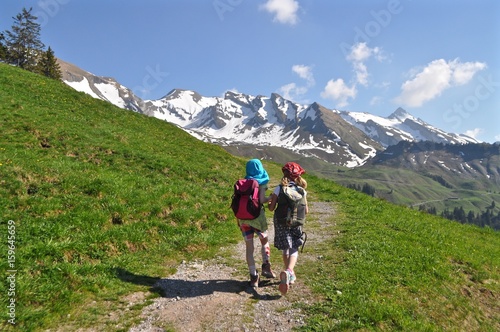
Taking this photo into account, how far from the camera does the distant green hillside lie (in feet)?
26.2

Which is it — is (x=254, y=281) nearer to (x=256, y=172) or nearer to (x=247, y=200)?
(x=247, y=200)

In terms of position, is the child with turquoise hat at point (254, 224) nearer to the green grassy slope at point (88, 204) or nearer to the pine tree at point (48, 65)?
the green grassy slope at point (88, 204)

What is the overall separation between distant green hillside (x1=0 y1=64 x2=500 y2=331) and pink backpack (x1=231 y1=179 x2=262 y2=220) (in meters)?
2.93

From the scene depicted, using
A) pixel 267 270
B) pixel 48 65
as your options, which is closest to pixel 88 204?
pixel 267 270

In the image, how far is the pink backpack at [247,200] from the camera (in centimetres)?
905

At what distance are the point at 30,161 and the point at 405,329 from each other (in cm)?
1648

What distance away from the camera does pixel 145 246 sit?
39.1 ft

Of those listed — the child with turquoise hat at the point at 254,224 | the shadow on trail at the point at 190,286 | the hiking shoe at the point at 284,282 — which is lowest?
the shadow on trail at the point at 190,286

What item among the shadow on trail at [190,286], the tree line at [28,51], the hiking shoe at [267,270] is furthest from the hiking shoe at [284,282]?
the tree line at [28,51]

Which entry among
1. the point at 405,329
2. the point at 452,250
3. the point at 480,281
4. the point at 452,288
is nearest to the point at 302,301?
the point at 405,329

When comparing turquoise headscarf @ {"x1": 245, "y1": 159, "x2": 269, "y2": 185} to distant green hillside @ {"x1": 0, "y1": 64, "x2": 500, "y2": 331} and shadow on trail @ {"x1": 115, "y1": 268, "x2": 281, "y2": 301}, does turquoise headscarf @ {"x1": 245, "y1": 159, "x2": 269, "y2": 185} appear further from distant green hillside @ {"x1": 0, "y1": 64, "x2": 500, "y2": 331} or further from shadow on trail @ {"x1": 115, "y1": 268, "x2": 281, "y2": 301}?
distant green hillside @ {"x1": 0, "y1": 64, "x2": 500, "y2": 331}

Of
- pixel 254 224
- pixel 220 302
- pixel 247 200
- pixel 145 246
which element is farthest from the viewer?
pixel 145 246

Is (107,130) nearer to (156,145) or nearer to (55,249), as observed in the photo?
(156,145)

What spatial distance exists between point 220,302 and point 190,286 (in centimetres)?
139
